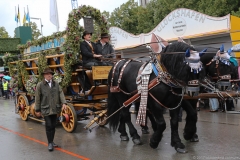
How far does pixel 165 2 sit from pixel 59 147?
19280 millimetres

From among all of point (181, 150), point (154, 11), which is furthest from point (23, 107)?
point (154, 11)

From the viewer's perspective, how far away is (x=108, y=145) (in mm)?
6480

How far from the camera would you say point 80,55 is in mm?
7938

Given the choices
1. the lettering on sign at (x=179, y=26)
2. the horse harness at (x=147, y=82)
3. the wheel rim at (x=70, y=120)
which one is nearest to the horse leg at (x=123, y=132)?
the horse harness at (x=147, y=82)

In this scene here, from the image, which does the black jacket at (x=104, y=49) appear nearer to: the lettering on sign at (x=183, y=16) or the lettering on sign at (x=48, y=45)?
the lettering on sign at (x=48, y=45)

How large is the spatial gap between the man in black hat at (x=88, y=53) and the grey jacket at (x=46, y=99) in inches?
56.6

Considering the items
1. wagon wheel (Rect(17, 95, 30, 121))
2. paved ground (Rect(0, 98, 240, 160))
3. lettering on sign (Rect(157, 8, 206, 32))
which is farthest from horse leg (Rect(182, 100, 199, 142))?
lettering on sign (Rect(157, 8, 206, 32))

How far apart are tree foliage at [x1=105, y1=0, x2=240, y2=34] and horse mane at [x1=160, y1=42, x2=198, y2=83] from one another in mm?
14580

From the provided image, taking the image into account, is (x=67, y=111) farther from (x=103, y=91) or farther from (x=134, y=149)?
(x=134, y=149)

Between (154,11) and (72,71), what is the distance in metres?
19.2

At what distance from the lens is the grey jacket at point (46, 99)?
636 centimetres

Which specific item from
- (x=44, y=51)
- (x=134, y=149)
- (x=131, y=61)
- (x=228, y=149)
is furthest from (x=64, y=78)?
(x=228, y=149)

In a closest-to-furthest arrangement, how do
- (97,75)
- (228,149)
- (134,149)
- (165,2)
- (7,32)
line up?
(228,149) → (134,149) → (97,75) → (165,2) → (7,32)

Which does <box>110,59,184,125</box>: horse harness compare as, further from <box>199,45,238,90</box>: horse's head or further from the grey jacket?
the grey jacket
